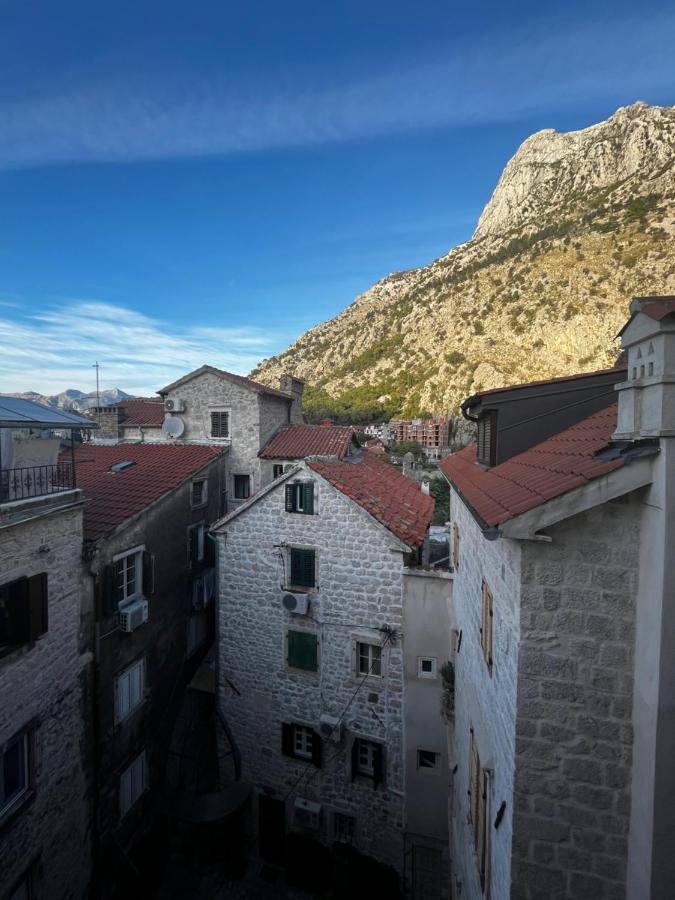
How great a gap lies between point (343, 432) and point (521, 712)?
16.3 m

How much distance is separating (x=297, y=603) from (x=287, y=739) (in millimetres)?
4407

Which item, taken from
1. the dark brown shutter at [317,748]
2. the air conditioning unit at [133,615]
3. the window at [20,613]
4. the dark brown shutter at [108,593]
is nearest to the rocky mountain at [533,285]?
the dark brown shutter at [317,748]

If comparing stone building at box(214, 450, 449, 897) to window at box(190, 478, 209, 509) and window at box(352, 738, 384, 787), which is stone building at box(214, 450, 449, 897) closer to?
window at box(352, 738, 384, 787)

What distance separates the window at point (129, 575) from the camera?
11.0m

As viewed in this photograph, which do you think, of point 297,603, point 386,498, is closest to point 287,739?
point 297,603

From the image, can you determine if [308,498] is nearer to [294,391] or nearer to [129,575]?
[129,575]

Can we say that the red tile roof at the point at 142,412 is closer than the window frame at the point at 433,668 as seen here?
No

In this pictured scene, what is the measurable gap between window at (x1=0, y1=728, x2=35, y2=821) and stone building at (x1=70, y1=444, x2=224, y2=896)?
1746mm

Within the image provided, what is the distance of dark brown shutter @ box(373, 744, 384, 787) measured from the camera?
11594 millimetres

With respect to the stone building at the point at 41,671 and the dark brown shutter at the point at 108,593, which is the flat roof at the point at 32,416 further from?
the dark brown shutter at the point at 108,593

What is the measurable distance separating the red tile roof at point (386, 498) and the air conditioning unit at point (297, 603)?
3.14 m

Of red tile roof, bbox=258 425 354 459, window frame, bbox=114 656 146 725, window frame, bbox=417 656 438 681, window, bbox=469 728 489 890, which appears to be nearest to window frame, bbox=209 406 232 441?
red tile roof, bbox=258 425 354 459

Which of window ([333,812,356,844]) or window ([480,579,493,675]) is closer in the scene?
window ([480,579,493,675])

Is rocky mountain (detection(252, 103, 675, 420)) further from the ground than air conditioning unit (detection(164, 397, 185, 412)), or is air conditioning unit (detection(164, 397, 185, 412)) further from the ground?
rocky mountain (detection(252, 103, 675, 420))
